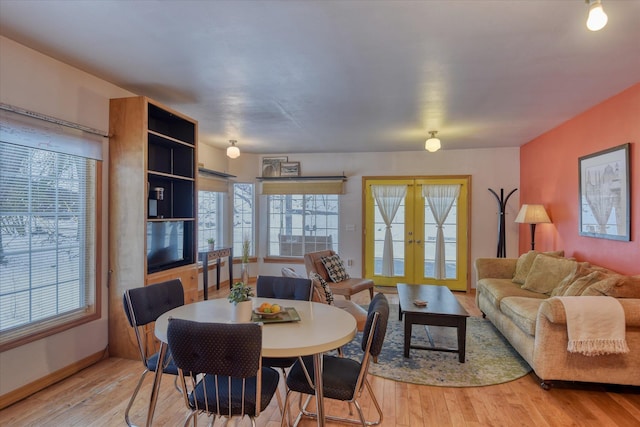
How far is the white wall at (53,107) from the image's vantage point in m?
2.25

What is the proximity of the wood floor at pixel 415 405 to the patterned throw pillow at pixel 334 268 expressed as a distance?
1846mm

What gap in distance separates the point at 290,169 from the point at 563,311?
468cm

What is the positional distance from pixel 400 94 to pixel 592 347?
97.2 inches

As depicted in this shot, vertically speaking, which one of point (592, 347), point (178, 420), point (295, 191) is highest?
point (295, 191)

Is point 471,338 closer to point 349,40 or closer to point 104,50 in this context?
point 349,40

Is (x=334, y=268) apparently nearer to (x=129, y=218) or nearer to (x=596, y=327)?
(x=129, y=218)

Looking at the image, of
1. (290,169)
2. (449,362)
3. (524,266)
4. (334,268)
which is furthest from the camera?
(290,169)

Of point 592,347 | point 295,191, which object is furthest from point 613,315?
point 295,191

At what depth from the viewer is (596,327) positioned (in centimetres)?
232

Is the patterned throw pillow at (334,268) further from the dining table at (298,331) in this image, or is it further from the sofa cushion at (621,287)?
the sofa cushion at (621,287)

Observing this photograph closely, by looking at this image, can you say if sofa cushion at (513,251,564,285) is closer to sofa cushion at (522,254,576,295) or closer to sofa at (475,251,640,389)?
sofa cushion at (522,254,576,295)

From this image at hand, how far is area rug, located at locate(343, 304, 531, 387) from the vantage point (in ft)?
8.80

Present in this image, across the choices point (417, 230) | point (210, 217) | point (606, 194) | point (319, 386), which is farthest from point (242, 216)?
point (606, 194)

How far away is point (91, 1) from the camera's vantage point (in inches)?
70.2
